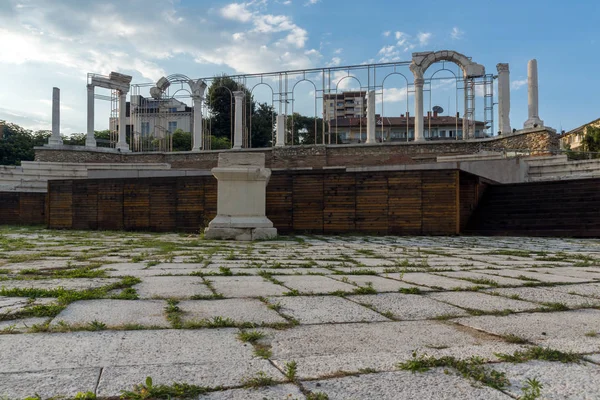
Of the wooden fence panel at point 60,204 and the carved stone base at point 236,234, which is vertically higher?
the wooden fence panel at point 60,204

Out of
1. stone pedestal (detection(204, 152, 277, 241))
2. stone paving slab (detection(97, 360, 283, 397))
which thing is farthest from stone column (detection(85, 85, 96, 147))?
stone paving slab (detection(97, 360, 283, 397))

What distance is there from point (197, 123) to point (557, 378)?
1124 inches

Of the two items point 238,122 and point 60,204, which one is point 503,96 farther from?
point 60,204

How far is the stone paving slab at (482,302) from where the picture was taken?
2.95m

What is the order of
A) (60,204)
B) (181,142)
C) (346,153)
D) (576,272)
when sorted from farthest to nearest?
(181,142)
(346,153)
(60,204)
(576,272)

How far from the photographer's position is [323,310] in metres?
2.88

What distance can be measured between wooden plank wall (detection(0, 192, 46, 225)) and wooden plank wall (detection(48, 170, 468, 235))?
195 inches

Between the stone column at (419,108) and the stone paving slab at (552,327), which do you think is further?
the stone column at (419,108)

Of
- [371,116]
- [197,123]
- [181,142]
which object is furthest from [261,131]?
[371,116]

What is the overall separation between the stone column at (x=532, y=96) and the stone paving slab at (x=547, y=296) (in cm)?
2068

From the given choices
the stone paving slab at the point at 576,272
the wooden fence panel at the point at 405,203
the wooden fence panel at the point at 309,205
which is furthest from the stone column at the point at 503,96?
the stone paving slab at the point at 576,272

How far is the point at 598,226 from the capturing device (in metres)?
11.0

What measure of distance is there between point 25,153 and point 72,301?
4697cm

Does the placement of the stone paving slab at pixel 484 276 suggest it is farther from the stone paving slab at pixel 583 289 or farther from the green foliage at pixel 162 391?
the green foliage at pixel 162 391
